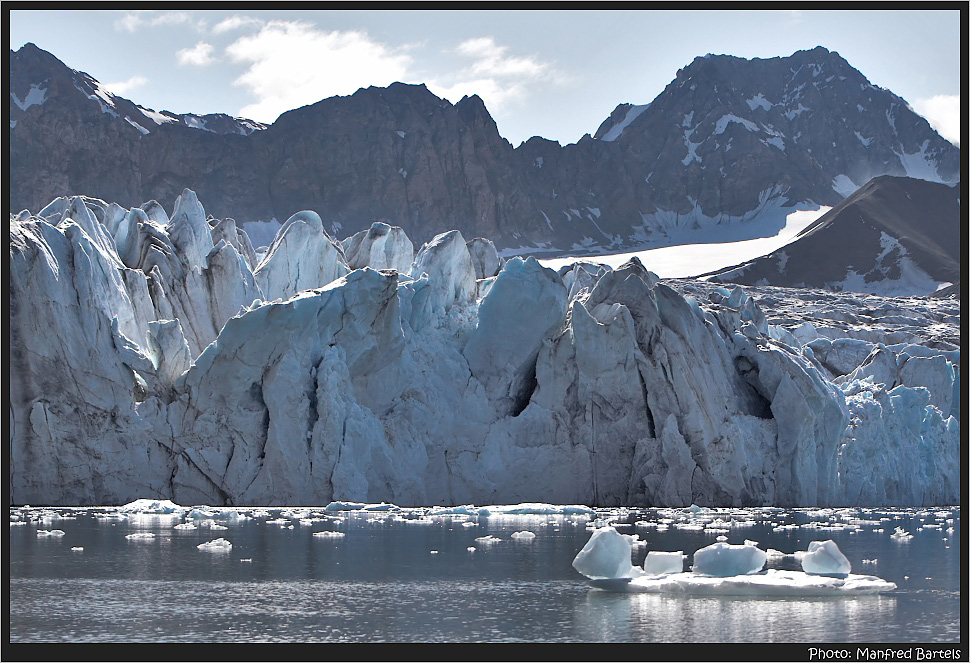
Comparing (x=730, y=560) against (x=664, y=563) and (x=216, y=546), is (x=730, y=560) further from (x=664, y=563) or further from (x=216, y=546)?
(x=216, y=546)

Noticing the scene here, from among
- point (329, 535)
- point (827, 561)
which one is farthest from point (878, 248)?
point (827, 561)

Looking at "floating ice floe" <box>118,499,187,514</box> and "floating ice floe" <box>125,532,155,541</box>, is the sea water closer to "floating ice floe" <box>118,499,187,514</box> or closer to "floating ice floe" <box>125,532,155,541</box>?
A: "floating ice floe" <box>125,532,155,541</box>

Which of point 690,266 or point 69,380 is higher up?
point 690,266

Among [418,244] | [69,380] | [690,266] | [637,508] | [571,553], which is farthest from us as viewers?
[418,244]

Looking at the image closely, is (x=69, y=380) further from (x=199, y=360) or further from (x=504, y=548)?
(x=504, y=548)

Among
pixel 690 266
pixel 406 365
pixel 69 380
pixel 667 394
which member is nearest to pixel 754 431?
pixel 667 394

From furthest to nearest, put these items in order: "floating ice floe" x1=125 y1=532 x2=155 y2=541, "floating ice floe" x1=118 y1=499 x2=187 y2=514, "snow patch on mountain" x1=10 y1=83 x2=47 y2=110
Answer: "snow patch on mountain" x1=10 y1=83 x2=47 y2=110
"floating ice floe" x1=118 y1=499 x2=187 y2=514
"floating ice floe" x1=125 y1=532 x2=155 y2=541

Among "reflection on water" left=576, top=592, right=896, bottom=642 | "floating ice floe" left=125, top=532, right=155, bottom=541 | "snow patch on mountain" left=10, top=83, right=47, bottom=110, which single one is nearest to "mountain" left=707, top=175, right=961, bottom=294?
"snow patch on mountain" left=10, top=83, right=47, bottom=110
